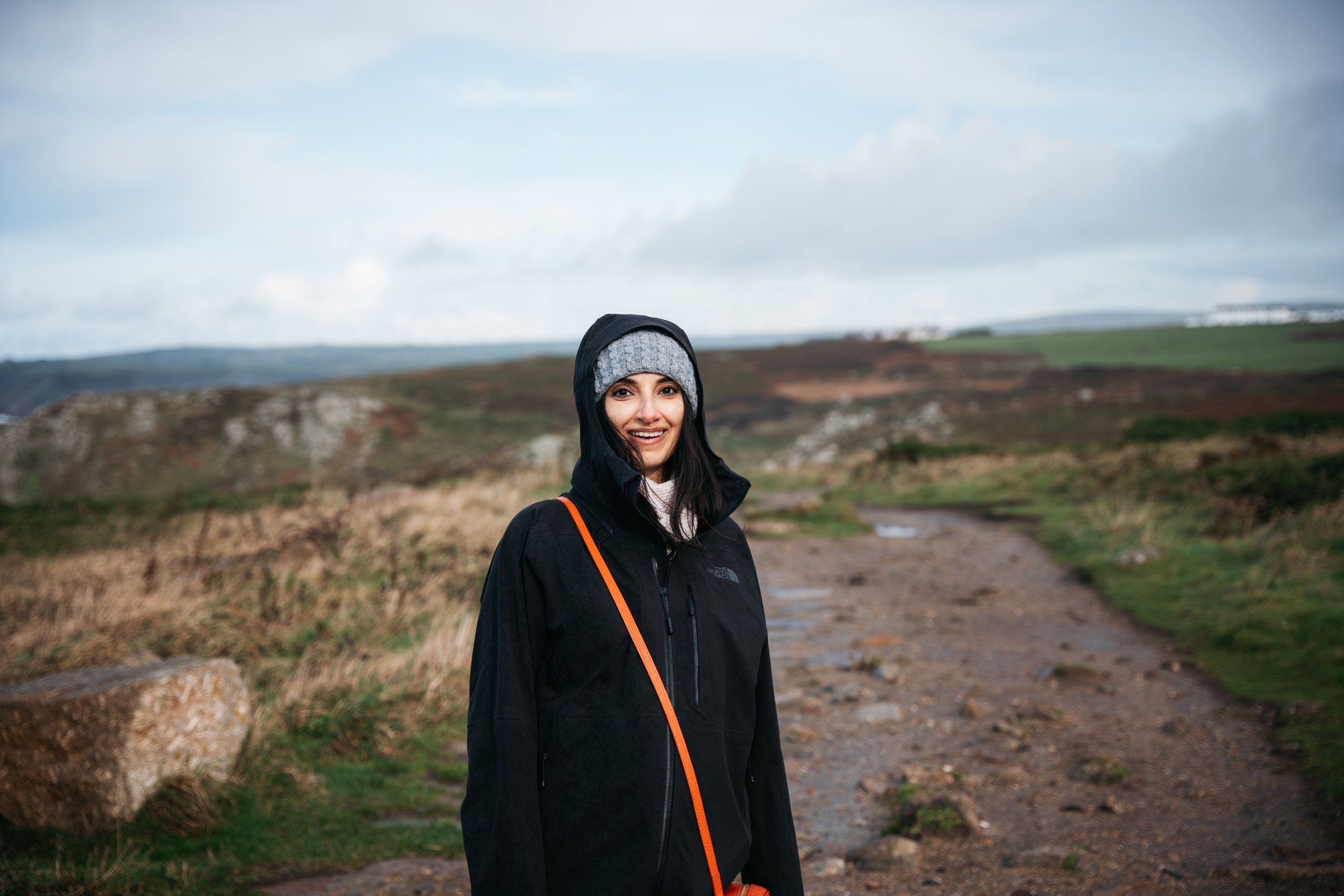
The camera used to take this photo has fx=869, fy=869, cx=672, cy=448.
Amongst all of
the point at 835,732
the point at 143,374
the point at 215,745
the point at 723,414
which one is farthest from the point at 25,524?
the point at 143,374

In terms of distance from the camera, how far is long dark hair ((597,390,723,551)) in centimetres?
204

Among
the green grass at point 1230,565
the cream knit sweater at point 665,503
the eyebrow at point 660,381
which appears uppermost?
the eyebrow at point 660,381

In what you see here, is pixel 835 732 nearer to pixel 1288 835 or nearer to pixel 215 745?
pixel 1288 835

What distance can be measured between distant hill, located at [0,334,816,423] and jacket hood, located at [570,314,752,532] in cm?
1978

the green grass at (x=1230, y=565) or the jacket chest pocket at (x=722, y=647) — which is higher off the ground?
the jacket chest pocket at (x=722, y=647)

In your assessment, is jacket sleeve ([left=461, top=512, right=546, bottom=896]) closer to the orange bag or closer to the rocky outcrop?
the orange bag

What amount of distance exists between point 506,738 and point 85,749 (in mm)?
3178

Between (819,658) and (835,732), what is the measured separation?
1699 mm

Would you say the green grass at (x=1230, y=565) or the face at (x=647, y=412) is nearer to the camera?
the face at (x=647, y=412)

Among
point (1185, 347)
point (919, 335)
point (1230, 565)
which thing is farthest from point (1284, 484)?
point (919, 335)

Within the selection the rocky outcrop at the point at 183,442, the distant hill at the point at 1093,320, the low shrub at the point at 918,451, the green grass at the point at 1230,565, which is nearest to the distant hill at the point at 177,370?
the rocky outcrop at the point at 183,442

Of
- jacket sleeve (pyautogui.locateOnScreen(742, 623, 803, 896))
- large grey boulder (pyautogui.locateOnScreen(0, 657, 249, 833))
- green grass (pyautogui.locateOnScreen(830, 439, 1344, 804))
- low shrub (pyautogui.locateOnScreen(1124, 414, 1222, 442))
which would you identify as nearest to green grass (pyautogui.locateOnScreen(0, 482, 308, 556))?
large grey boulder (pyautogui.locateOnScreen(0, 657, 249, 833))

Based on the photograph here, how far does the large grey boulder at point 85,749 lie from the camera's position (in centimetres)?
388

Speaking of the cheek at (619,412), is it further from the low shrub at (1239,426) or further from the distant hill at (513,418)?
the distant hill at (513,418)
